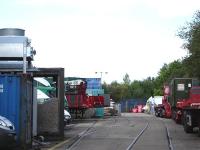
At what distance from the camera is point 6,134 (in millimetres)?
15945

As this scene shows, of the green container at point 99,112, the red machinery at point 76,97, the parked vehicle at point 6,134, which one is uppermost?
the red machinery at point 76,97

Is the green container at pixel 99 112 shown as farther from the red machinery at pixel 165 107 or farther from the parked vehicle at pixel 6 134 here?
the parked vehicle at pixel 6 134

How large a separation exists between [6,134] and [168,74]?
332 feet

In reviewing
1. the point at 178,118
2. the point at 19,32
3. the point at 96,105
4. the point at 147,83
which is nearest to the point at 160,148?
the point at 19,32

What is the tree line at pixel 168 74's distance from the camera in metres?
40.4

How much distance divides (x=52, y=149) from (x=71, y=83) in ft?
89.9

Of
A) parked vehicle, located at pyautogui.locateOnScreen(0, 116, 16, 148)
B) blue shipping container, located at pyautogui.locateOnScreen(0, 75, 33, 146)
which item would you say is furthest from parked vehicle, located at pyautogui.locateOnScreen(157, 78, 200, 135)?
parked vehicle, located at pyautogui.locateOnScreen(0, 116, 16, 148)

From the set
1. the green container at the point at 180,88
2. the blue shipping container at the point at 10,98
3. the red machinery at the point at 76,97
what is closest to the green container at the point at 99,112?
the red machinery at the point at 76,97

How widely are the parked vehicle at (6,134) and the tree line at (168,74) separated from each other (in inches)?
949

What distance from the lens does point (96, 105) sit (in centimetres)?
4959

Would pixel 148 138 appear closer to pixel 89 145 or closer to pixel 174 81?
pixel 89 145

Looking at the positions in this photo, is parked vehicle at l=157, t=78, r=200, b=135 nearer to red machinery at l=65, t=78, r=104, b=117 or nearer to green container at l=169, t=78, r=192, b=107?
green container at l=169, t=78, r=192, b=107

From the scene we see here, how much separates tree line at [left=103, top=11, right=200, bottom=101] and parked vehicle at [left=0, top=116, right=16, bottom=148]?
79.1ft

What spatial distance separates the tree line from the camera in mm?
40375
